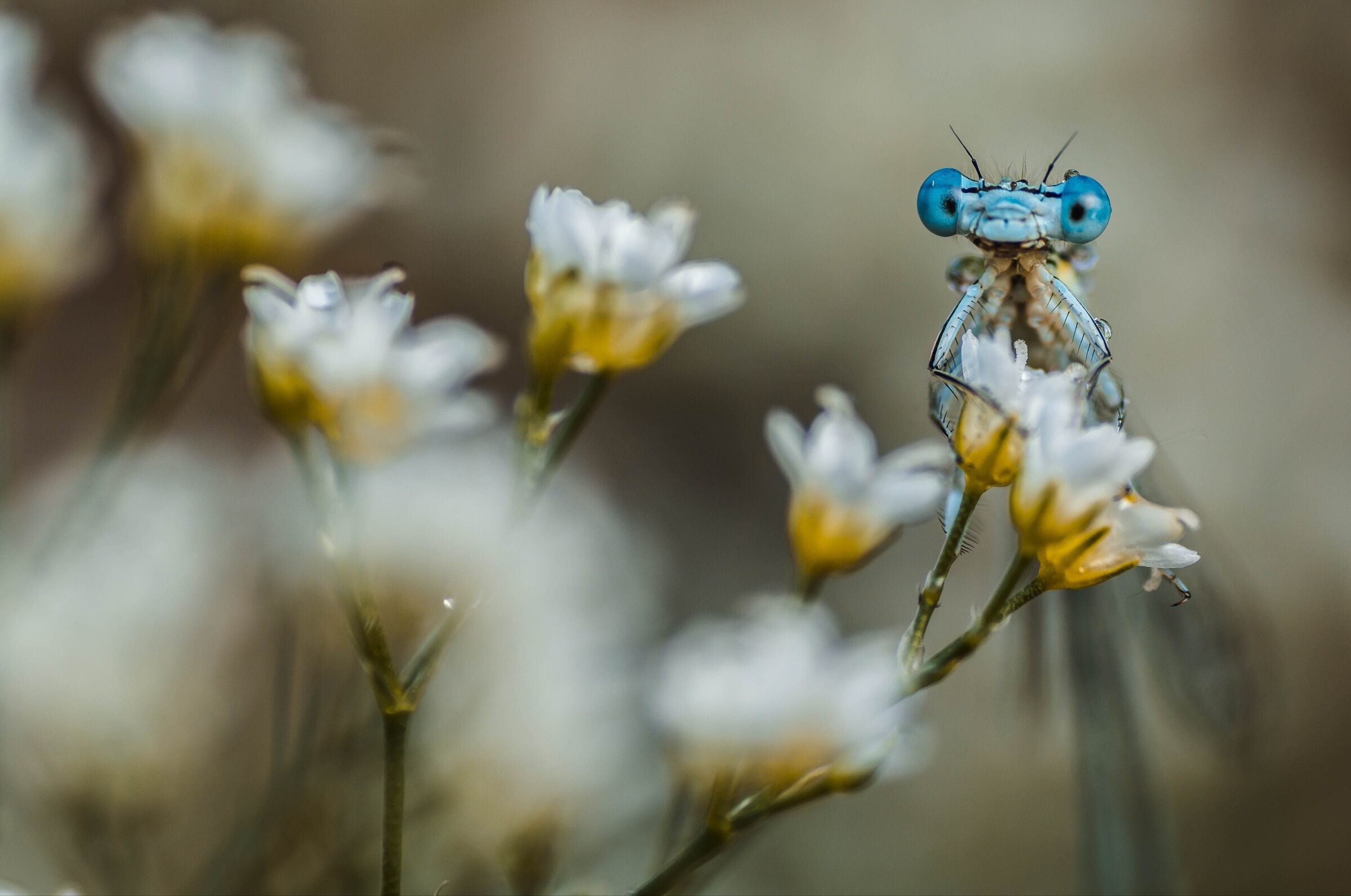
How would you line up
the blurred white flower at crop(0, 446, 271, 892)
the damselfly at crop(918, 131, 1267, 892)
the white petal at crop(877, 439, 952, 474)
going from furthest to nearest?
1. the damselfly at crop(918, 131, 1267, 892)
2. the blurred white flower at crop(0, 446, 271, 892)
3. the white petal at crop(877, 439, 952, 474)

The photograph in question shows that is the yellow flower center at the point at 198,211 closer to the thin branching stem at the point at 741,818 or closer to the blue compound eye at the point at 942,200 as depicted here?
the blue compound eye at the point at 942,200

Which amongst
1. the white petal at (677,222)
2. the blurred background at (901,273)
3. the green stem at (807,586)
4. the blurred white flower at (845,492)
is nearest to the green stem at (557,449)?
the white petal at (677,222)

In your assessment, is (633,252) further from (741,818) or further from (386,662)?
(741,818)

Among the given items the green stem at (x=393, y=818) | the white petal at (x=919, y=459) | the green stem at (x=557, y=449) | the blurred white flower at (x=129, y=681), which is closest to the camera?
the green stem at (x=393, y=818)

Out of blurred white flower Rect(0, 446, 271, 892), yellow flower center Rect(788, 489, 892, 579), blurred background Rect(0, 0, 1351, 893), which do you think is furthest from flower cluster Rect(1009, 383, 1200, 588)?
blurred background Rect(0, 0, 1351, 893)

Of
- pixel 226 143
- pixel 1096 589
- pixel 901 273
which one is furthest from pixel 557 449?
pixel 901 273

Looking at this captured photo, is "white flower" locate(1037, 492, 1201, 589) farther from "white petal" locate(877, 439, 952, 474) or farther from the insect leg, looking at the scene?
the insect leg
